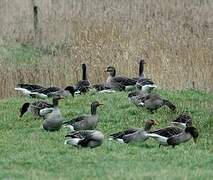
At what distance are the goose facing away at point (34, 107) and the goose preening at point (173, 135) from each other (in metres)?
3.88

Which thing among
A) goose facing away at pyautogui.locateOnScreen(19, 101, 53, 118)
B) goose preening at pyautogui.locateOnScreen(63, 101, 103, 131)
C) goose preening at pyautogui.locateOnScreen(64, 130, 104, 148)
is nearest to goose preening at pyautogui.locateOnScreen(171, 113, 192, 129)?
goose preening at pyautogui.locateOnScreen(63, 101, 103, 131)

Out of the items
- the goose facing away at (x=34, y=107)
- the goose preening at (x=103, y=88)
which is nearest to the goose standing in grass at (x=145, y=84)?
the goose preening at (x=103, y=88)

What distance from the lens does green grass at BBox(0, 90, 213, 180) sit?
10.2 metres

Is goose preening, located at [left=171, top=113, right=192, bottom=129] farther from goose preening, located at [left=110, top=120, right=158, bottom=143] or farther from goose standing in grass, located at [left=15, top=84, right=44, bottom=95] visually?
goose standing in grass, located at [left=15, top=84, right=44, bottom=95]

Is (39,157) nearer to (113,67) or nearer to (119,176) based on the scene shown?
(119,176)

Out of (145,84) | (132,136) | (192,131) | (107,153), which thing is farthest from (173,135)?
(145,84)

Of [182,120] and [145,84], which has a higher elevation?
[145,84]

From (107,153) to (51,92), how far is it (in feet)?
22.2

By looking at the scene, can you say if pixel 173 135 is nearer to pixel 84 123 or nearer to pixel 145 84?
pixel 84 123

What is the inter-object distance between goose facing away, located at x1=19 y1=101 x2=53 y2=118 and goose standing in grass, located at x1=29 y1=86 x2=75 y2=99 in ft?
5.77

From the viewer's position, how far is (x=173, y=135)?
1262cm

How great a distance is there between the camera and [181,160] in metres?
11.1

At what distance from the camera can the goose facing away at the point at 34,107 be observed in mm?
15881

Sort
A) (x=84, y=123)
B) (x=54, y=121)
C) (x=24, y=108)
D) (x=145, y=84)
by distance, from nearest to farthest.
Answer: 1. (x=84, y=123)
2. (x=54, y=121)
3. (x=24, y=108)
4. (x=145, y=84)
